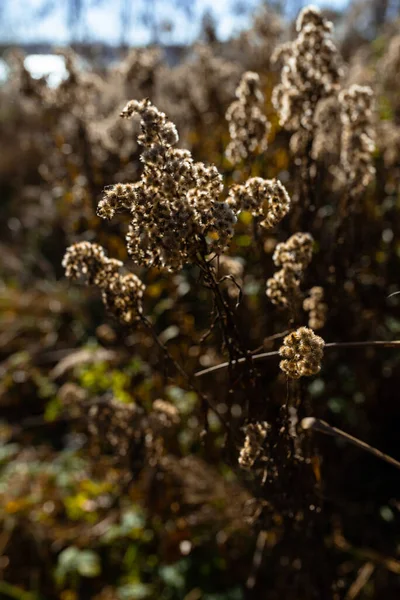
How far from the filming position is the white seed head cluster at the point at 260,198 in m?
1.27

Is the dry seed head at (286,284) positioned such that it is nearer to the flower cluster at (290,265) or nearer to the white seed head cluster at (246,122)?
the flower cluster at (290,265)

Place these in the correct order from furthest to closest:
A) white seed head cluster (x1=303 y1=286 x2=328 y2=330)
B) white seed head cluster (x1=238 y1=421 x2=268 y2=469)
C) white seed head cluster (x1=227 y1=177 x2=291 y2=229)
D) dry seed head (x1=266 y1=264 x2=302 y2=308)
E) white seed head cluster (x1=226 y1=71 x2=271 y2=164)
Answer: white seed head cluster (x1=226 y1=71 x2=271 y2=164), white seed head cluster (x1=303 y1=286 x2=328 y2=330), dry seed head (x1=266 y1=264 x2=302 y2=308), white seed head cluster (x1=238 y1=421 x2=268 y2=469), white seed head cluster (x1=227 y1=177 x2=291 y2=229)

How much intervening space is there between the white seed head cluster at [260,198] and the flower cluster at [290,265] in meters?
0.26

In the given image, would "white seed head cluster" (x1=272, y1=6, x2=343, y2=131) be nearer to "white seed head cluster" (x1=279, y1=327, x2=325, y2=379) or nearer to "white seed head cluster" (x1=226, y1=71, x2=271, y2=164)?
"white seed head cluster" (x1=226, y1=71, x2=271, y2=164)

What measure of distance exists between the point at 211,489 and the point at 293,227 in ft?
3.80

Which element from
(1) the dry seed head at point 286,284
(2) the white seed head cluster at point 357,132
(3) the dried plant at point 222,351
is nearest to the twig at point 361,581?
(3) the dried plant at point 222,351

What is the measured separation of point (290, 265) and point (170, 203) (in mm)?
474

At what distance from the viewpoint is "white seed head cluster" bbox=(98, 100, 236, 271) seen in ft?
3.73

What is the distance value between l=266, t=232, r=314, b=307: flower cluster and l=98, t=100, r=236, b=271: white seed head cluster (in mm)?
384

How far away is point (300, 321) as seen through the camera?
1.80 meters

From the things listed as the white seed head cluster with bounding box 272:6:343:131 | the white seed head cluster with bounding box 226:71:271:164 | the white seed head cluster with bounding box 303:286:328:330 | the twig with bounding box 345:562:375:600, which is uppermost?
the white seed head cluster with bounding box 272:6:343:131

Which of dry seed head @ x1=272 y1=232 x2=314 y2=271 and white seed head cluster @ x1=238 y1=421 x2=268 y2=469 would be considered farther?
dry seed head @ x1=272 y1=232 x2=314 y2=271

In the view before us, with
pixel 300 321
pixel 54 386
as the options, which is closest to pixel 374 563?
pixel 300 321

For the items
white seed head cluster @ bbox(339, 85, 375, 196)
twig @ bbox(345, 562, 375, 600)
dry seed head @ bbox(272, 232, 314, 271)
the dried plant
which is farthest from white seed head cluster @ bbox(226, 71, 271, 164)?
twig @ bbox(345, 562, 375, 600)
